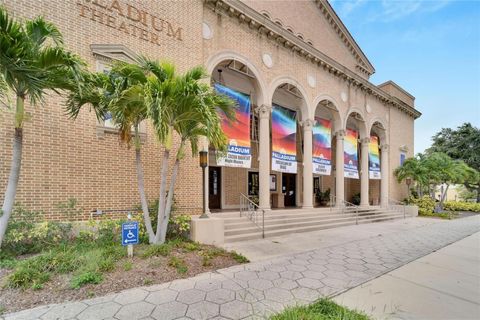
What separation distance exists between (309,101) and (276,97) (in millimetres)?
1922

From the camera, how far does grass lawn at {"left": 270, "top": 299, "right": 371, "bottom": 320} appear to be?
3.17m

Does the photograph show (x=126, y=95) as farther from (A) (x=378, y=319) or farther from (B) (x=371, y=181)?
(B) (x=371, y=181)

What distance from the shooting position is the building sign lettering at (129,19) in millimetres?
7164

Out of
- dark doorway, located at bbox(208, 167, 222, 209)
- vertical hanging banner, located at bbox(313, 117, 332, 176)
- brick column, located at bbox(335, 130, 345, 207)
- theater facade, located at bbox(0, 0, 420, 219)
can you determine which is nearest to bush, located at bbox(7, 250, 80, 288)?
theater facade, located at bbox(0, 0, 420, 219)

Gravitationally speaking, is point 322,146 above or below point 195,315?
above

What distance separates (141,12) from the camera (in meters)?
8.02

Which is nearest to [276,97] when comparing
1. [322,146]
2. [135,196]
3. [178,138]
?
[322,146]

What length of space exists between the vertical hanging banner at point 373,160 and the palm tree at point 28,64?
1742cm

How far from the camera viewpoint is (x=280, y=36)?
11727 mm

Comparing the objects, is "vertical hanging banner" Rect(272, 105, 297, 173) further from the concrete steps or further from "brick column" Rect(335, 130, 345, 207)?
"brick column" Rect(335, 130, 345, 207)

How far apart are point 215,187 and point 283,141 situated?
449 cm

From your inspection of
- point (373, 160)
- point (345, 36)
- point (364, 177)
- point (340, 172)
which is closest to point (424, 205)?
point (373, 160)

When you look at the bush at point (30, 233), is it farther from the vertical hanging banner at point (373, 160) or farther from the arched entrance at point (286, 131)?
the vertical hanging banner at point (373, 160)

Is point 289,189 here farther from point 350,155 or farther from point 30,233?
point 30,233
